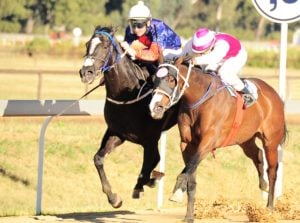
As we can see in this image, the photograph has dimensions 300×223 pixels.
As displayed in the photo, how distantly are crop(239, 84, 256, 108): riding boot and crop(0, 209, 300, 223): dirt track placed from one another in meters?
1.21

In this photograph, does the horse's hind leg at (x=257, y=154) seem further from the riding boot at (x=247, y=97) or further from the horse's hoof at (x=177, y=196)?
the horse's hoof at (x=177, y=196)

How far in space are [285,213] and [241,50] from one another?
5.95 ft

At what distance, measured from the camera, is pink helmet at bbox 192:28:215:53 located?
9094 mm

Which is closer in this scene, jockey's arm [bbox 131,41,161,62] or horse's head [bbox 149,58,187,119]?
horse's head [bbox 149,58,187,119]

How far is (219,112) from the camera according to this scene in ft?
29.2

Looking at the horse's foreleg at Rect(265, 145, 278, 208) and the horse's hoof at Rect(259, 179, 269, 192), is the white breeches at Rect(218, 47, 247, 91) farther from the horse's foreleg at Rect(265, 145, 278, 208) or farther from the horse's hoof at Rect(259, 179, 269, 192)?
the horse's hoof at Rect(259, 179, 269, 192)

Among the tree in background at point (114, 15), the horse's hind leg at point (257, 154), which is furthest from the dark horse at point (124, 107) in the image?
the tree in background at point (114, 15)

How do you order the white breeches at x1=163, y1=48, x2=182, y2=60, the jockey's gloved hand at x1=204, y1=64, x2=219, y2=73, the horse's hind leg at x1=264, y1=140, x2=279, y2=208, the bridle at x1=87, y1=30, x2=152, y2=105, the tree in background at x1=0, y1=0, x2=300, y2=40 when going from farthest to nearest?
the tree in background at x1=0, y1=0, x2=300, y2=40 < the horse's hind leg at x1=264, y1=140, x2=279, y2=208 < the white breeches at x1=163, y1=48, x2=182, y2=60 < the jockey's gloved hand at x1=204, y1=64, x2=219, y2=73 < the bridle at x1=87, y1=30, x2=152, y2=105

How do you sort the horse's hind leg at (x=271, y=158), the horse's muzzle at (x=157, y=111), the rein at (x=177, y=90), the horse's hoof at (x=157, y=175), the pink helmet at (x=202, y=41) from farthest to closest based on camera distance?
the horse's hind leg at (x=271, y=158)
the horse's hoof at (x=157, y=175)
the pink helmet at (x=202, y=41)
the rein at (x=177, y=90)
the horse's muzzle at (x=157, y=111)

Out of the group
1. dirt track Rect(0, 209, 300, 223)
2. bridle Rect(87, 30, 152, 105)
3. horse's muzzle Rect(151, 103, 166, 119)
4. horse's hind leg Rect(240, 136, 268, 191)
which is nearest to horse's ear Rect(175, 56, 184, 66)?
horse's muzzle Rect(151, 103, 166, 119)

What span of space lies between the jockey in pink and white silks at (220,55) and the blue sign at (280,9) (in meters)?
1.09

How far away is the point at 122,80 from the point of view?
30.2ft

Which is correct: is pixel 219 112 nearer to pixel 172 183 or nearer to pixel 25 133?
pixel 172 183

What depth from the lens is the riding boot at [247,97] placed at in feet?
31.2
